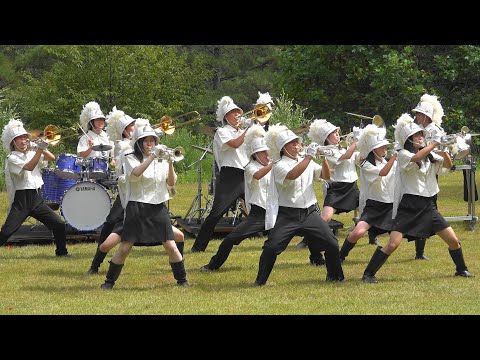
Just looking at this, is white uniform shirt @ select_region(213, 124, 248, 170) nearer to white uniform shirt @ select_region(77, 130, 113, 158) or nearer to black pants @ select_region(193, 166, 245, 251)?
black pants @ select_region(193, 166, 245, 251)

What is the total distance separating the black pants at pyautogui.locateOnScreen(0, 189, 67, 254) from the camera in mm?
12875

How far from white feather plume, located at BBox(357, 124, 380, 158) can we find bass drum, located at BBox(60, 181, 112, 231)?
12.2ft

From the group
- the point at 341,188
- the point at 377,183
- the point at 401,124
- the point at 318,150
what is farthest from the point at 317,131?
the point at 318,150

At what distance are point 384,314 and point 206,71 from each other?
93.5ft

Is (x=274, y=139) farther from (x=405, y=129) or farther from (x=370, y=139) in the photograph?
(x=370, y=139)

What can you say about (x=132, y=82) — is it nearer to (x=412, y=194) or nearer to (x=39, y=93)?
(x=39, y=93)

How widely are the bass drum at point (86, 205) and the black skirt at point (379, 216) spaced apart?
3772 millimetres

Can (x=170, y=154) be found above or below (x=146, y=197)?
above

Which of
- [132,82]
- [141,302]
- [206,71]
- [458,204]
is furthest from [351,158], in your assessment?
[206,71]

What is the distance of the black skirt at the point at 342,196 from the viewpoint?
1330 cm

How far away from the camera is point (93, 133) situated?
47.1 ft

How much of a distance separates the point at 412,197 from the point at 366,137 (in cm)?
134

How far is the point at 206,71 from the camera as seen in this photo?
121 ft

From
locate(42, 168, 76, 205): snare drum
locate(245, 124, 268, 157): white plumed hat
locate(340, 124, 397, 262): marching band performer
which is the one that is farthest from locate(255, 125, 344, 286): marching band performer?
locate(42, 168, 76, 205): snare drum
